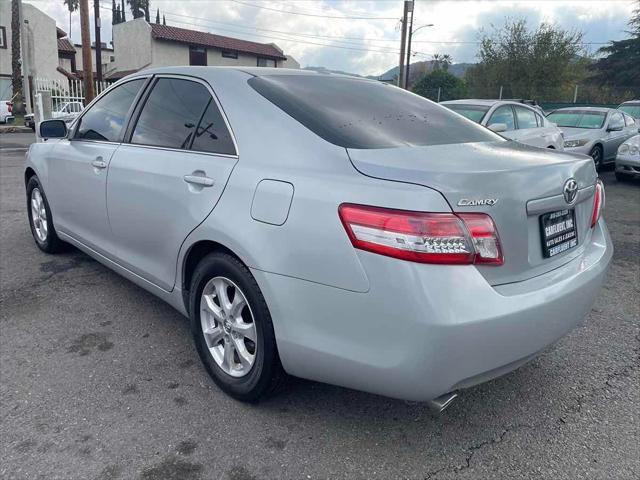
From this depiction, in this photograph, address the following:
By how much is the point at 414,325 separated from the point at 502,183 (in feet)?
2.20

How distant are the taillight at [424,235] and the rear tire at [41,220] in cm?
355

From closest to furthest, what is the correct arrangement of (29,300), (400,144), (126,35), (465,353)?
1. (465,353)
2. (400,144)
3. (29,300)
4. (126,35)

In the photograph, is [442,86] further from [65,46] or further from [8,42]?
[65,46]

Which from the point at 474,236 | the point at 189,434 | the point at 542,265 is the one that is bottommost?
the point at 189,434

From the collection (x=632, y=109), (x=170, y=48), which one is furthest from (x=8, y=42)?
(x=632, y=109)

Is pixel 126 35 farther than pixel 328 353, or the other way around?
pixel 126 35

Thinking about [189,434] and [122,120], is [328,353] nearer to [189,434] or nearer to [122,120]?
[189,434]

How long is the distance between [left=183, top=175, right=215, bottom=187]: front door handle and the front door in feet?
3.31

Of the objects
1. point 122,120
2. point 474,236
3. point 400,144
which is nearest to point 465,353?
→ point 474,236

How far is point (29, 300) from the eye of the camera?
12.8 feet

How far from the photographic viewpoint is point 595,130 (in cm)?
1106

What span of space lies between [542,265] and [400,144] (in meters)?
0.82

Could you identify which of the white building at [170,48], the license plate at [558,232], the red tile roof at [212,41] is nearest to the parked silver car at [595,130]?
the license plate at [558,232]

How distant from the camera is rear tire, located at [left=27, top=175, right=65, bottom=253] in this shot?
4.64 metres
